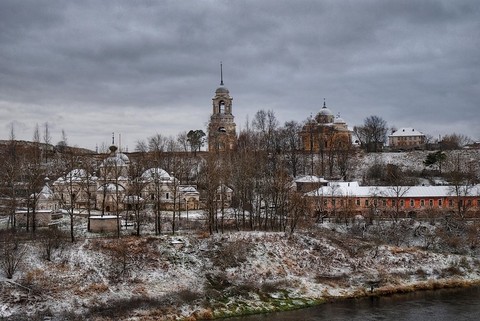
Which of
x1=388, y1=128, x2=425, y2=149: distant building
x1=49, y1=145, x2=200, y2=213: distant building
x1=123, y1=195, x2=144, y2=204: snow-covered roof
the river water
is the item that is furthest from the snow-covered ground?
x1=388, y1=128, x2=425, y2=149: distant building

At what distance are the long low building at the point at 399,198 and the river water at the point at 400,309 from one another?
67.3ft

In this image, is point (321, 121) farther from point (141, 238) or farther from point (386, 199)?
point (141, 238)

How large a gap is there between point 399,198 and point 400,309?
83.6ft

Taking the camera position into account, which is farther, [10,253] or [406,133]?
[406,133]

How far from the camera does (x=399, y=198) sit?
5528 centimetres

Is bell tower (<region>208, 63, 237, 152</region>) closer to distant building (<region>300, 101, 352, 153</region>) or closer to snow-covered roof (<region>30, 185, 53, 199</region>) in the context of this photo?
distant building (<region>300, 101, 352, 153</region>)

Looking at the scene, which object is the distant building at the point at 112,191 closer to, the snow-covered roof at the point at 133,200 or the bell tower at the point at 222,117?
the snow-covered roof at the point at 133,200

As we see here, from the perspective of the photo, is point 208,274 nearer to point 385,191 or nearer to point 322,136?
point 385,191

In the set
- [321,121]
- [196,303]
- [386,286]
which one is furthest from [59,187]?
[321,121]

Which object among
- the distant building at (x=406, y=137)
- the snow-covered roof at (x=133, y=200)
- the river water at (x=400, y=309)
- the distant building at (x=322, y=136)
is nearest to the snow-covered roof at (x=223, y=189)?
the snow-covered roof at (x=133, y=200)

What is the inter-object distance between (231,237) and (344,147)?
1787 inches

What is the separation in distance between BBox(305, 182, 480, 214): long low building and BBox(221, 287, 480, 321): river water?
2050cm

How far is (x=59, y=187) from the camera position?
52594 millimetres

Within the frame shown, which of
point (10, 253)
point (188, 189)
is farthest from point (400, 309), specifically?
point (188, 189)
